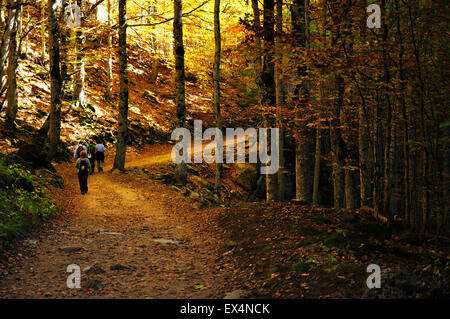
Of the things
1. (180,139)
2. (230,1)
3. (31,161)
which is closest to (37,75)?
(31,161)

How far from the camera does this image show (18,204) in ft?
30.7

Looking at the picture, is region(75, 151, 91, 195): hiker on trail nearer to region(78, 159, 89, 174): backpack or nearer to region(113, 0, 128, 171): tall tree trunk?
region(78, 159, 89, 174): backpack

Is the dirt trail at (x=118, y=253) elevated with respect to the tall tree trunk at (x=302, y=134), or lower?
lower

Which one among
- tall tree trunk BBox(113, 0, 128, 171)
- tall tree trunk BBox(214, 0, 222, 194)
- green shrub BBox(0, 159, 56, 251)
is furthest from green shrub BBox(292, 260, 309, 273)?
tall tree trunk BBox(113, 0, 128, 171)

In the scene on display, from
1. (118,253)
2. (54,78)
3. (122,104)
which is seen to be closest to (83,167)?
(54,78)

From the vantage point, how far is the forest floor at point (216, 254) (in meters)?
5.77

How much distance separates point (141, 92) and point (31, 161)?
16723mm

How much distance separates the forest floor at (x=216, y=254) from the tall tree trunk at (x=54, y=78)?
4.57 m

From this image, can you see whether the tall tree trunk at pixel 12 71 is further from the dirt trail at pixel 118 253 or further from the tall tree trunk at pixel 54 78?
the dirt trail at pixel 118 253

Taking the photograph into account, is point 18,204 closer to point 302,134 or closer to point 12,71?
point 302,134

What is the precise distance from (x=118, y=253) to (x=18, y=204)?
136 inches

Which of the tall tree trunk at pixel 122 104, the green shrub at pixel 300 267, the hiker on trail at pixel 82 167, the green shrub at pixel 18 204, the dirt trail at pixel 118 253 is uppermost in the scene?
the tall tree trunk at pixel 122 104

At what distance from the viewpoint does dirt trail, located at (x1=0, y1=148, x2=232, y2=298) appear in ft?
20.3

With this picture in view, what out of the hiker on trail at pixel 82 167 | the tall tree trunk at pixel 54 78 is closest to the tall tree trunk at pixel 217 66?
the hiker on trail at pixel 82 167
